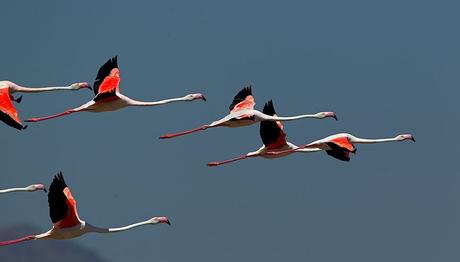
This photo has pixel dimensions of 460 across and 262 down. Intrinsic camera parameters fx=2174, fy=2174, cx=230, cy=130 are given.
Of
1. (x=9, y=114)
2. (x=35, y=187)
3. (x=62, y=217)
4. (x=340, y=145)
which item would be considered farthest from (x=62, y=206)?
(x=340, y=145)

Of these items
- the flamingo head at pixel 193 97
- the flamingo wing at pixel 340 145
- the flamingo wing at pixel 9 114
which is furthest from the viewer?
the flamingo head at pixel 193 97

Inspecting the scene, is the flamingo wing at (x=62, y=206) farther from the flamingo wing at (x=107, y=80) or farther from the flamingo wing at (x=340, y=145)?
the flamingo wing at (x=340, y=145)

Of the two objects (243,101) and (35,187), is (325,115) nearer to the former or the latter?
(243,101)

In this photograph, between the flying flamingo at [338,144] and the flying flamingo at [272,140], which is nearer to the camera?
the flying flamingo at [338,144]

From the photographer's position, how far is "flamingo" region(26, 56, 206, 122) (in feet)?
161

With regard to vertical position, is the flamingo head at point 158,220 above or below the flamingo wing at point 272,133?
below

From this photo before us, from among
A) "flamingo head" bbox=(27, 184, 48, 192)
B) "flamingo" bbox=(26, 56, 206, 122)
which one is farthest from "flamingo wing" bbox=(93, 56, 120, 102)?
"flamingo head" bbox=(27, 184, 48, 192)

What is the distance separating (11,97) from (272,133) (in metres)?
7.11

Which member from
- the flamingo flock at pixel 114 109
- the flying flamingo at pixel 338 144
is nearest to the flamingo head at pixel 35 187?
the flamingo flock at pixel 114 109

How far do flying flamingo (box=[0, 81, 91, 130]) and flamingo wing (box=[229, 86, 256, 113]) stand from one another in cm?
377

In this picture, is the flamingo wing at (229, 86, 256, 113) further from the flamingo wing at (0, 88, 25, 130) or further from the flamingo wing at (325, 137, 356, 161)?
the flamingo wing at (0, 88, 25, 130)

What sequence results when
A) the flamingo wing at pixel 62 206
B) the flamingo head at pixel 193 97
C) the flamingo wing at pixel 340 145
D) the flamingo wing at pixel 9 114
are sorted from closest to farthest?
the flamingo wing at pixel 9 114, the flamingo wing at pixel 62 206, the flamingo wing at pixel 340 145, the flamingo head at pixel 193 97

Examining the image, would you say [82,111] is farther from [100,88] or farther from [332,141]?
[332,141]

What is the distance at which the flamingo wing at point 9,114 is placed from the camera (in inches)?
1820
